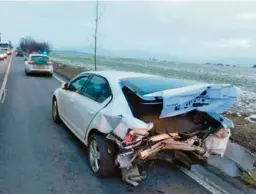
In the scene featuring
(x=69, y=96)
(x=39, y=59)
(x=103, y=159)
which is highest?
(x=69, y=96)

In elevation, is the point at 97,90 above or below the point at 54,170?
above

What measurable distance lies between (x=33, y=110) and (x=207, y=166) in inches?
228

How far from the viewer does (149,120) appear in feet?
A: 14.7

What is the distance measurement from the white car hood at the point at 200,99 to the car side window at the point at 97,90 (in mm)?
953

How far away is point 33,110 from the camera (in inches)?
356

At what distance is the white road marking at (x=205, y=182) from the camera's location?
13.8 ft

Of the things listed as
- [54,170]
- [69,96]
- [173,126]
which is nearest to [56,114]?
[69,96]

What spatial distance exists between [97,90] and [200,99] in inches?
74.9

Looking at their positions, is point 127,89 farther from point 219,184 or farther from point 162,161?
point 219,184

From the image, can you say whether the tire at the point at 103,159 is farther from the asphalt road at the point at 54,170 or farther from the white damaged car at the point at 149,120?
the asphalt road at the point at 54,170

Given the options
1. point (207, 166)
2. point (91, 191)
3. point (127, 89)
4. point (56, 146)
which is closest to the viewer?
point (91, 191)

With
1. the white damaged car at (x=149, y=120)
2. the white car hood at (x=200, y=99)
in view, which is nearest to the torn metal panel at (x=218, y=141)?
the white damaged car at (x=149, y=120)

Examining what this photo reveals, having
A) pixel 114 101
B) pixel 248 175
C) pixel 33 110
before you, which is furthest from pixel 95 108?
pixel 33 110

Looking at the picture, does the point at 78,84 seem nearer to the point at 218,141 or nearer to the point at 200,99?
the point at 200,99
